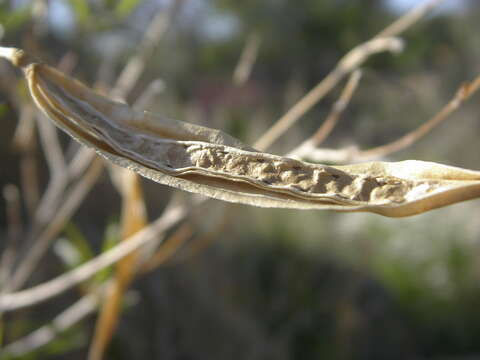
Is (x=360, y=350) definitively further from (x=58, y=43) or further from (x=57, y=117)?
(x=58, y=43)

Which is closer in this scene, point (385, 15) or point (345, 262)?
point (345, 262)

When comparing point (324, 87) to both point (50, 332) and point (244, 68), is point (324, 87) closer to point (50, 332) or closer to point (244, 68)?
point (244, 68)

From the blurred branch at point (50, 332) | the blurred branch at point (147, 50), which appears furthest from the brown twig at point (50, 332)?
the blurred branch at point (147, 50)

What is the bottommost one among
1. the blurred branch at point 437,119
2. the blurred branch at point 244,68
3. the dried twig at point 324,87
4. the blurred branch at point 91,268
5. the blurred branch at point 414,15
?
the blurred branch at point 91,268

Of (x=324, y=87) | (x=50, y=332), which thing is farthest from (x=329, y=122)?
(x=50, y=332)

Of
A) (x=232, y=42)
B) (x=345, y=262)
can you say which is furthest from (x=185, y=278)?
(x=232, y=42)

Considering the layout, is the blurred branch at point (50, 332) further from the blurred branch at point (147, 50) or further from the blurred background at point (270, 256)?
the blurred branch at point (147, 50)
